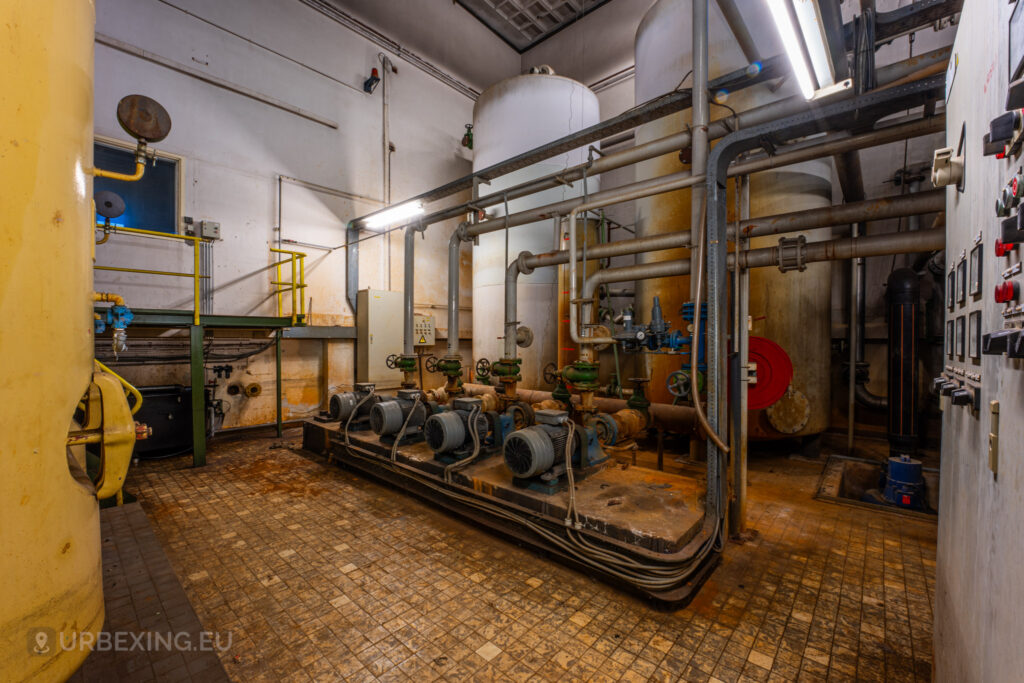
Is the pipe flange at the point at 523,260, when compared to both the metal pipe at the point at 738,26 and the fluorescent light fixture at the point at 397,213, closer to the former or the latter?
the fluorescent light fixture at the point at 397,213

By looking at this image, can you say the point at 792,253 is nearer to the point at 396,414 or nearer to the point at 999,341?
the point at 999,341

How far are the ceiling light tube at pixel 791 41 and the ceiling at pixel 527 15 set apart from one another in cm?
740

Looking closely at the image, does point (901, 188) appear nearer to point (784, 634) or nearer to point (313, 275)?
point (784, 634)

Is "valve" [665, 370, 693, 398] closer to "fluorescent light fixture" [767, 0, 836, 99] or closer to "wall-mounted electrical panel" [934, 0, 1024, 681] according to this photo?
"wall-mounted electrical panel" [934, 0, 1024, 681]

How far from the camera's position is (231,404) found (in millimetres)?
6355

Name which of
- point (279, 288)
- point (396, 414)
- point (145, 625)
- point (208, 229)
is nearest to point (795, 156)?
point (396, 414)

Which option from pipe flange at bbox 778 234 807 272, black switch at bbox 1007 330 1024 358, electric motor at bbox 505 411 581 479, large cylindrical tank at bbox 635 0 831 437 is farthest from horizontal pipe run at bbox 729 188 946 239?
black switch at bbox 1007 330 1024 358

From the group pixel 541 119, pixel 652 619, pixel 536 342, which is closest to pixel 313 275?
pixel 536 342

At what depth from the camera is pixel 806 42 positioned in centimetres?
223

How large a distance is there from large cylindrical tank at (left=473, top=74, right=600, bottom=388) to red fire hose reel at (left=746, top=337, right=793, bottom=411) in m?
3.19

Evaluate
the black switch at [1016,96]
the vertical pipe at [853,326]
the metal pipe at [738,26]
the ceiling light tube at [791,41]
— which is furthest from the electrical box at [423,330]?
the black switch at [1016,96]

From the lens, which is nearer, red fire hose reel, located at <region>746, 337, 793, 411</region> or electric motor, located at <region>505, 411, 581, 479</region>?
electric motor, located at <region>505, 411, 581, 479</region>

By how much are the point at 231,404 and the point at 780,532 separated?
6.84 metres

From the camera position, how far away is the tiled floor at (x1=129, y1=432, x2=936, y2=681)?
1.96 meters
